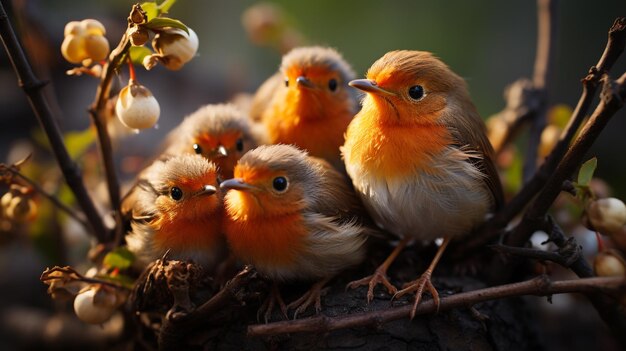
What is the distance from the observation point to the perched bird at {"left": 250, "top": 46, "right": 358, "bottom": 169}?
2072mm

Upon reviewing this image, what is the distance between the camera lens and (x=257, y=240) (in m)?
1.67

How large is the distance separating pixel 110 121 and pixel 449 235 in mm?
1238

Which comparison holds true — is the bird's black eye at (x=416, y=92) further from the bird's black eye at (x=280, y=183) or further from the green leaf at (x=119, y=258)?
the green leaf at (x=119, y=258)

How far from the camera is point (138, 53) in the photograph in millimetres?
1523

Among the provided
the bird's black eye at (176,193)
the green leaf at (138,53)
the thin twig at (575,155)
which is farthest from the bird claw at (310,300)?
the green leaf at (138,53)

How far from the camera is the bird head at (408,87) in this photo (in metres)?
1.69

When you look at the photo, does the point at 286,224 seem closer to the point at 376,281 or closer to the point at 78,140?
the point at 376,281

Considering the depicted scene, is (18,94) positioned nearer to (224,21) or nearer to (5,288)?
(5,288)

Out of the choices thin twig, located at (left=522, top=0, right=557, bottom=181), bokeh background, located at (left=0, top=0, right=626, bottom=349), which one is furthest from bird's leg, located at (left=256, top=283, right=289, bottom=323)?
bokeh background, located at (left=0, top=0, right=626, bottom=349)

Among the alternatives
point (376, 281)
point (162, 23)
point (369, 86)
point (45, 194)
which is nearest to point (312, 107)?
point (369, 86)

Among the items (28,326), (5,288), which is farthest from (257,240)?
(5,288)

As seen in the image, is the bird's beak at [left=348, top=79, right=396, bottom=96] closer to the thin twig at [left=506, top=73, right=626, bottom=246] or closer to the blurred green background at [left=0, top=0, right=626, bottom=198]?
the thin twig at [left=506, top=73, right=626, bottom=246]

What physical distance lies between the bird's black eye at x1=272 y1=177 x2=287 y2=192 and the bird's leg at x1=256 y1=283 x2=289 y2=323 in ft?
0.90

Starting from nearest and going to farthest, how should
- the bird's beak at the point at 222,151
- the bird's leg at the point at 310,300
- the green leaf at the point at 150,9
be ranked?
the green leaf at the point at 150,9 → the bird's leg at the point at 310,300 → the bird's beak at the point at 222,151
